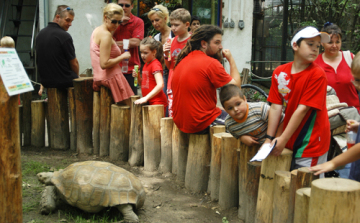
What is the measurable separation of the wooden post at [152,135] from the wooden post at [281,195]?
219 cm

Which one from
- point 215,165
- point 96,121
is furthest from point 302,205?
point 96,121

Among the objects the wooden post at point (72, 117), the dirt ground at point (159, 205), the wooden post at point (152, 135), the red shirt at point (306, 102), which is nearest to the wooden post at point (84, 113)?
the wooden post at point (72, 117)

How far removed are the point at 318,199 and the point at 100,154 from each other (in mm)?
3883

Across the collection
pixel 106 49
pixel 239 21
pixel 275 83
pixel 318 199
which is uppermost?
pixel 239 21

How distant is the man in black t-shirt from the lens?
213 inches

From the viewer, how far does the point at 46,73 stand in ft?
18.1

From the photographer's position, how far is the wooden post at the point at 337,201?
2.06m

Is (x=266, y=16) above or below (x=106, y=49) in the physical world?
above

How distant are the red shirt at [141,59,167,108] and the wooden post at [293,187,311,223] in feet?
9.23

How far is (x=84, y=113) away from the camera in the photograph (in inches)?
217

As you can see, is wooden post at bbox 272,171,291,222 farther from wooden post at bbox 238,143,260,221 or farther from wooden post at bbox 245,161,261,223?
wooden post at bbox 238,143,260,221

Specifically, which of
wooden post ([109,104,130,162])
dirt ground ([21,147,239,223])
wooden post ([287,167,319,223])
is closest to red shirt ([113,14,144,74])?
wooden post ([109,104,130,162])

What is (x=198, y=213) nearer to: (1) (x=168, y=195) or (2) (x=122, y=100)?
(1) (x=168, y=195)

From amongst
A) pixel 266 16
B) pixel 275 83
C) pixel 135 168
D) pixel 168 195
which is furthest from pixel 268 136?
pixel 266 16
